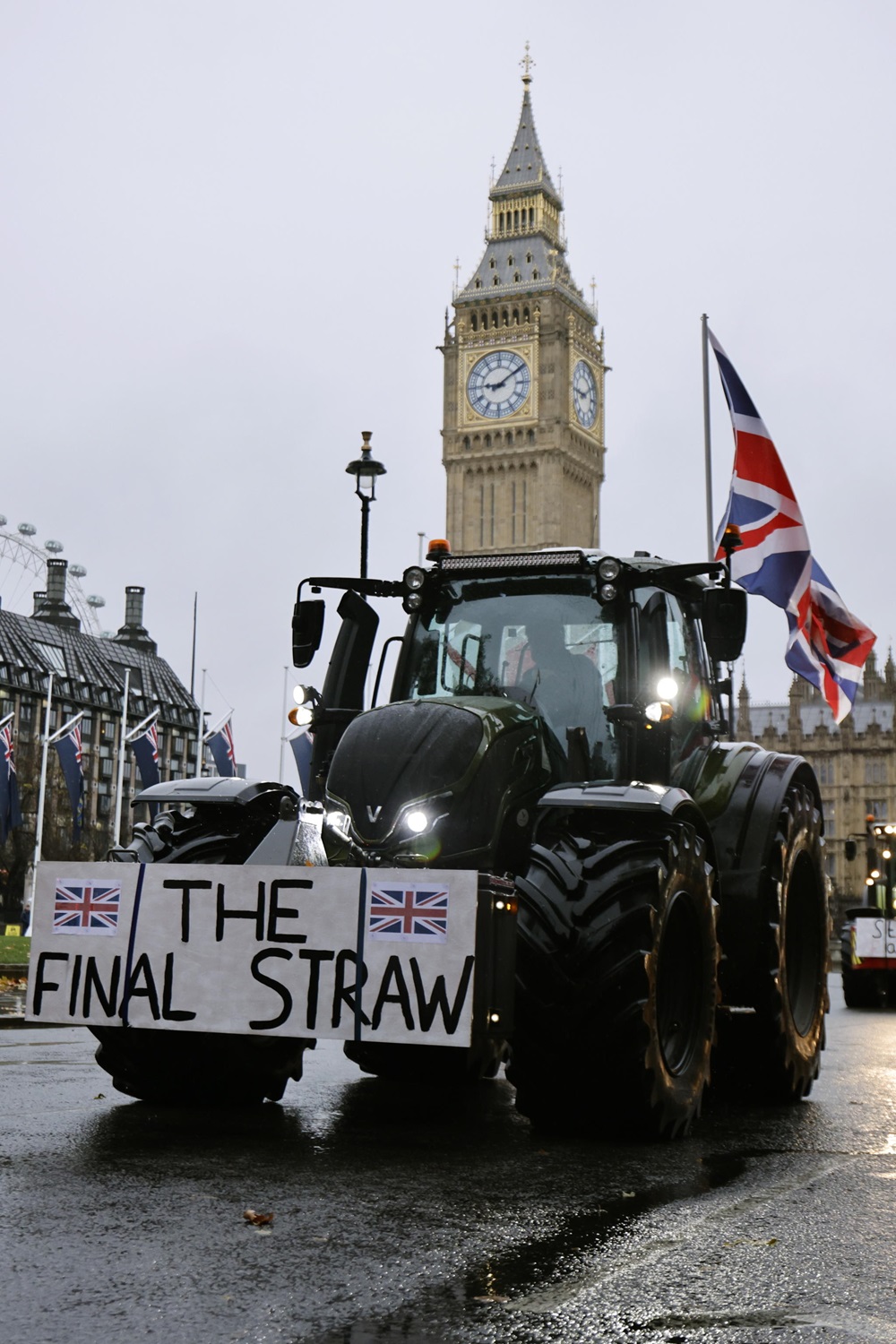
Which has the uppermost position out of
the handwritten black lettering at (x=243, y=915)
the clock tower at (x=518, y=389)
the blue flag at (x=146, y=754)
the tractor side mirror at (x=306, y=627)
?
the clock tower at (x=518, y=389)

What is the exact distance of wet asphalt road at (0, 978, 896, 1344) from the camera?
391cm

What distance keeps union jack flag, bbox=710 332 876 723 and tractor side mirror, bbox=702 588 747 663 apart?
8.79m

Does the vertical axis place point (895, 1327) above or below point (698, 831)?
below

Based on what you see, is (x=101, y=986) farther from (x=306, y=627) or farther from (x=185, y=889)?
(x=306, y=627)

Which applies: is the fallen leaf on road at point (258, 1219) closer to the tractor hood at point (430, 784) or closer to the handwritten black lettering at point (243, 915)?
the handwritten black lettering at point (243, 915)

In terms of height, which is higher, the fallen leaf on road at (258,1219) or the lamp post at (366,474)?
the lamp post at (366,474)

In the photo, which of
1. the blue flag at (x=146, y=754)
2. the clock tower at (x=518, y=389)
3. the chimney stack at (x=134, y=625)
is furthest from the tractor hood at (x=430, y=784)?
the chimney stack at (x=134, y=625)

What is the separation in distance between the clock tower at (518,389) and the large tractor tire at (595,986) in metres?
107

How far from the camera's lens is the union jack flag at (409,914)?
20.4 ft

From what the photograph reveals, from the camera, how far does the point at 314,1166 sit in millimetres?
6000

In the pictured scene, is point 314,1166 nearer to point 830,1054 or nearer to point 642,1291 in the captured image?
point 642,1291

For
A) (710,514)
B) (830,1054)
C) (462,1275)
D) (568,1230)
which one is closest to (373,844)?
(568,1230)

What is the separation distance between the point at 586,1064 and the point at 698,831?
61.7 inches

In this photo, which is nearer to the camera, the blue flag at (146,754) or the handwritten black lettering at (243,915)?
the handwritten black lettering at (243,915)
